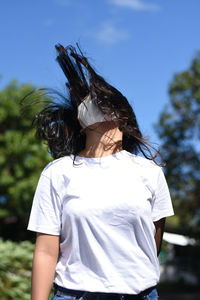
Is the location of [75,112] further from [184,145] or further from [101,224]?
[184,145]

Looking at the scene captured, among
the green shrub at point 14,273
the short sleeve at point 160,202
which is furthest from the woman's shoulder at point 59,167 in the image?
the green shrub at point 14,273

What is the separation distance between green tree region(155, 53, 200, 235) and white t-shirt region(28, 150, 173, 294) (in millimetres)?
22103

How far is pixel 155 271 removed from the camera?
2086mm

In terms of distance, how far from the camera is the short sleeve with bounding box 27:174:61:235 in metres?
2.08

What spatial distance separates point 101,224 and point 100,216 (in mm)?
35

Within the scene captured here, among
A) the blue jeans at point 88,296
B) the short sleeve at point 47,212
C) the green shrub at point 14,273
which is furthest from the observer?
the green shrub at point 14,273

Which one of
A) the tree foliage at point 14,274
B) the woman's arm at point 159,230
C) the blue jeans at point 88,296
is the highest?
the woman's arm at point 159,230

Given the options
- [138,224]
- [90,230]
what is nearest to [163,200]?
[138,224]

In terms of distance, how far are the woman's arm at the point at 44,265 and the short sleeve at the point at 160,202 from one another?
471 mm

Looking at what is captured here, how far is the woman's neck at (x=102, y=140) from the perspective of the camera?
88.6 inches

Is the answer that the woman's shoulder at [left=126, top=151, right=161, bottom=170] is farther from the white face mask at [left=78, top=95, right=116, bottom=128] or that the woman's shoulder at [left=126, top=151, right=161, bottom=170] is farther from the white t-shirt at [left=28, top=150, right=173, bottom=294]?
the white face mask at [left=78, top=95, right=116, bottom=128]

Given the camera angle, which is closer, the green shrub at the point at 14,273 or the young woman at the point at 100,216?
the young woman at the point at 100,216

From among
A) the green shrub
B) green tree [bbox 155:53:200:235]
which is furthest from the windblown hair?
green tree [bbox 155:53:200:235]

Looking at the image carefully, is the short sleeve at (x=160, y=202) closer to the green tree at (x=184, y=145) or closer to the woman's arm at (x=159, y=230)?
the woman's arm at (x=159, y=230)
